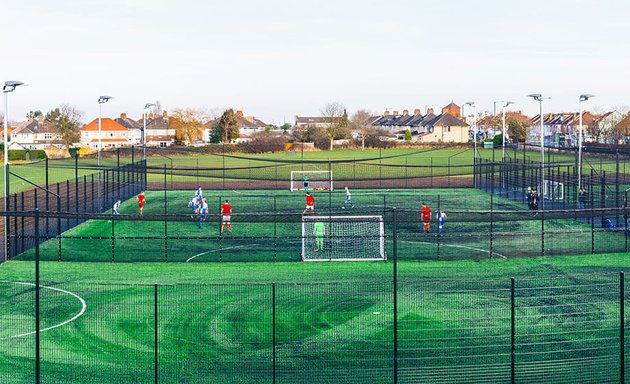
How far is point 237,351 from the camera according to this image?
54.1ft

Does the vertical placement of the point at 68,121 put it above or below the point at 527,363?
above

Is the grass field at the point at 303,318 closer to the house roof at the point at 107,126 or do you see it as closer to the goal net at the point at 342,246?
the goal net at the point at 342,246

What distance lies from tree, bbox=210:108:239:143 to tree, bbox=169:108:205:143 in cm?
425

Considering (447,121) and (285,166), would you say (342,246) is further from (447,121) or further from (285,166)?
(447,121)

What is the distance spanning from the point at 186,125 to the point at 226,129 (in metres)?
9.29

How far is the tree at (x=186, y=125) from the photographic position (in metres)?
120

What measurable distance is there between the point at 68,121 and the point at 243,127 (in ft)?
202

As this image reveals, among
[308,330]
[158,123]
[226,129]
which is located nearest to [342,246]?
[308,330]

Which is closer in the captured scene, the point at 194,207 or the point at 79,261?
the point at 79,261

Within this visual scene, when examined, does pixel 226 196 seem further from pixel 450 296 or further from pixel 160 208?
pixel 450 296

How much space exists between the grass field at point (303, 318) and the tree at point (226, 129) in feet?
280

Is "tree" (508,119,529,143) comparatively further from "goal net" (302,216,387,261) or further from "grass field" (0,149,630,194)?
"goal net" (302,216,387,261)

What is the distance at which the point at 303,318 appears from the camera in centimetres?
1870

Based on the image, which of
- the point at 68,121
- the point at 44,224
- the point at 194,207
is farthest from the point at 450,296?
the point at 68,121
